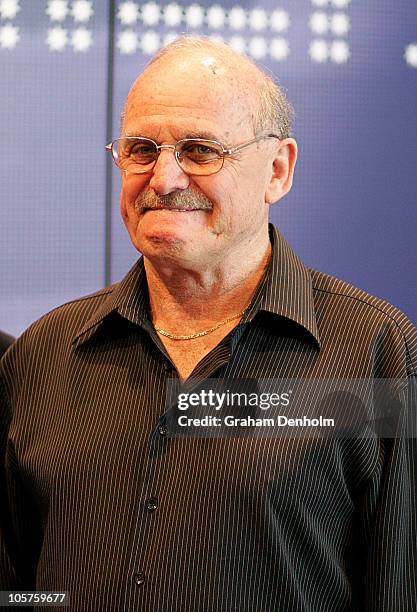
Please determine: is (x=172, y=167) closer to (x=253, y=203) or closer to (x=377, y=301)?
(x=253, y=203)

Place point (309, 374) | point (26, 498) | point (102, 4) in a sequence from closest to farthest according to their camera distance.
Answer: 1. point (309, 374)
2. point (26, 498)
3. point (102, 4)

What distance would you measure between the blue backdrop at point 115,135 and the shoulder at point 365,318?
0.80 meters

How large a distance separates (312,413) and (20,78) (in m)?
1.35

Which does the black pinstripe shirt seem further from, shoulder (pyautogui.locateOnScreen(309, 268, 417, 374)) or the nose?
the nose

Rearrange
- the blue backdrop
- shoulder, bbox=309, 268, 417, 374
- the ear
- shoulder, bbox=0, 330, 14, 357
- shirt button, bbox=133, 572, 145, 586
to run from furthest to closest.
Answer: the blue backdrop
shoulder, bbox=0, 330, 14, 357
the ear
shoulder, bbox=309, 268, 417, 374
shirt button, bbox=133, 572, 145, 586

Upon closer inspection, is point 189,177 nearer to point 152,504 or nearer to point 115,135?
point 152,504

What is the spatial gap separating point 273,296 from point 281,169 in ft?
0.85

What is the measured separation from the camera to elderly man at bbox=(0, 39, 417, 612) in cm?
143

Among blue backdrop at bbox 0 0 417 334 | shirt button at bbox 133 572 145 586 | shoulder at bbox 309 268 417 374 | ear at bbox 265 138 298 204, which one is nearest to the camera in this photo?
shirt button at bbox 133 572 145 586

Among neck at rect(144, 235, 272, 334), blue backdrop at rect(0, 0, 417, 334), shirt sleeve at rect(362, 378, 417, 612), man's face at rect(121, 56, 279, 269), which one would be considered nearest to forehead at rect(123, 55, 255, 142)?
man's face at rect(121, 56, 279, 269)

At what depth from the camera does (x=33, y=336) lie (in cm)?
172

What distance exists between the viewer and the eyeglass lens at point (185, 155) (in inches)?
59.2

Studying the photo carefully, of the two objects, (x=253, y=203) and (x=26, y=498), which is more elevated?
(x=253, y=203)

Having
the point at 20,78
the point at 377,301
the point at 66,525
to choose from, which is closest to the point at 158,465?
the point at 66,525
